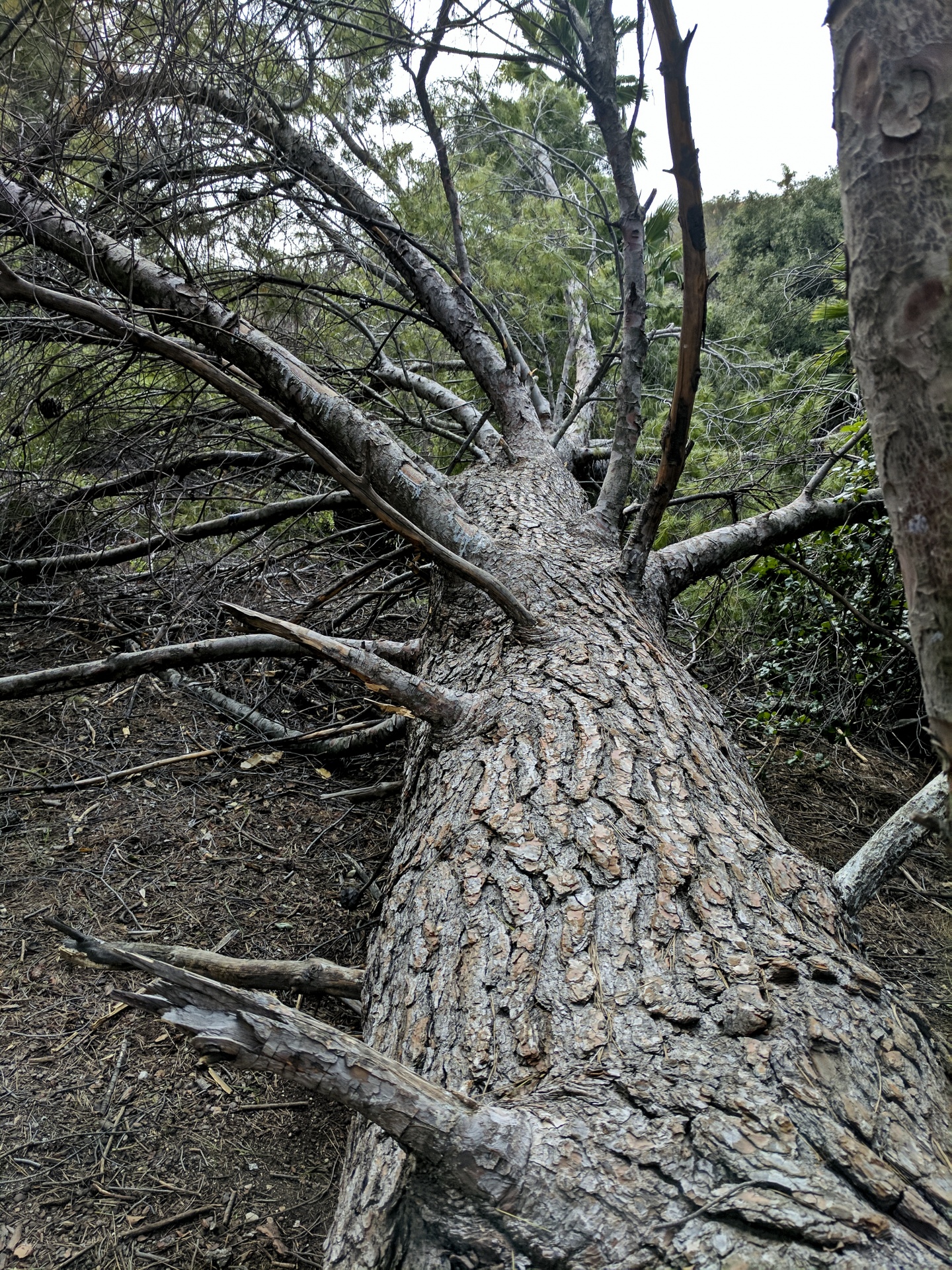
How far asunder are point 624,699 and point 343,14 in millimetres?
3541

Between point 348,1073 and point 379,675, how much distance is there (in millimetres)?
1044

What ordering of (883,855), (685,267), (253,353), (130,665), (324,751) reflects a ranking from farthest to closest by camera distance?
(324,751) < (253,353) < (130,665) < (883,855) < (685,267)

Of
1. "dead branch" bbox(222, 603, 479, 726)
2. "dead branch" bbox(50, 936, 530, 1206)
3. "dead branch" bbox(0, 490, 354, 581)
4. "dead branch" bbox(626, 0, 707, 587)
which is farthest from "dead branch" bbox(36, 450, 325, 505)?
"dead branch" bbox(50, 936, 530, 1206)

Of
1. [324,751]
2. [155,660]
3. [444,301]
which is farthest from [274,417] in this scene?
[444,301]

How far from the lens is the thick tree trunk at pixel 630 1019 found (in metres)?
0.87

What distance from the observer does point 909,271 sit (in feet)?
2.14

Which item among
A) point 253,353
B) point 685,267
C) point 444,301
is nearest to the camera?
point 685,267

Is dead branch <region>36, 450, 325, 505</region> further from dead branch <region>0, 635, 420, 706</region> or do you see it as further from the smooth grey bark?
the smooth grey bark

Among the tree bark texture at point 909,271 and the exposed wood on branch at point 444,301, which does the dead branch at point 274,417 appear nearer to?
the tree bark texture at point 909,271

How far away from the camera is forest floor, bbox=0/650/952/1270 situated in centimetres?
152

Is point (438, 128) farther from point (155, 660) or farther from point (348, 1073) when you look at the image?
point (348, 1073)

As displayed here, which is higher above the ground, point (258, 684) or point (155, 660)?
point (155, 660)

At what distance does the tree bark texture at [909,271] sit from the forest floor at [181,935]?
57.7 inches

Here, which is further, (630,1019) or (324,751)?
(324,751)
